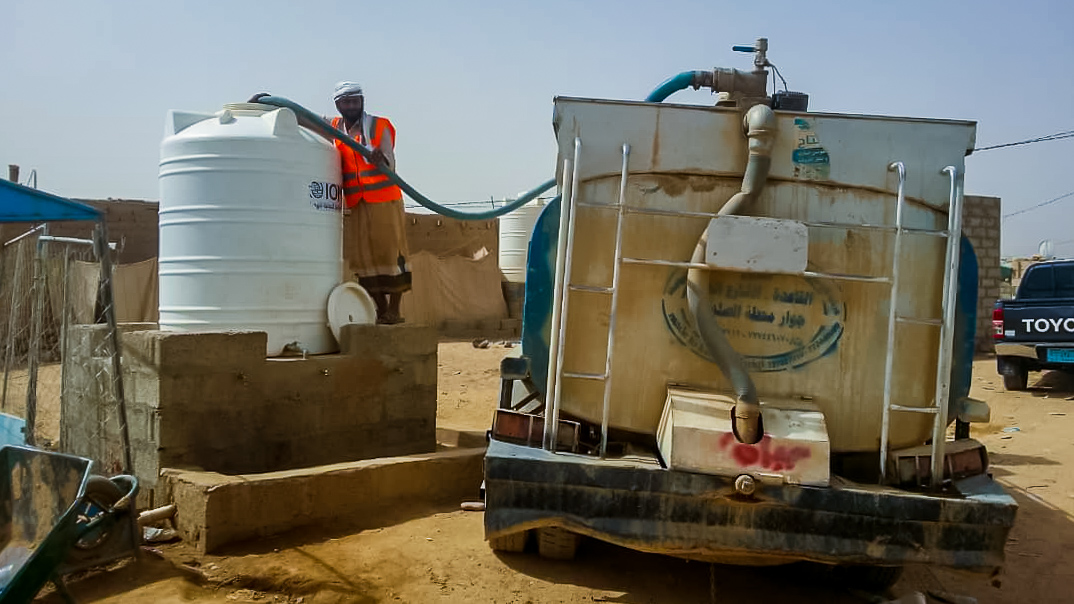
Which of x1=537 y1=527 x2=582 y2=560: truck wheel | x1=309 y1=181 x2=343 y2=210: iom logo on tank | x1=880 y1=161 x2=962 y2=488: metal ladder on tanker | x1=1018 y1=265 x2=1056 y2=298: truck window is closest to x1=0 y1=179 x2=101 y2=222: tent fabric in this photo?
x1=309 y1=181 x2=343 y2=210: iom logo on tank

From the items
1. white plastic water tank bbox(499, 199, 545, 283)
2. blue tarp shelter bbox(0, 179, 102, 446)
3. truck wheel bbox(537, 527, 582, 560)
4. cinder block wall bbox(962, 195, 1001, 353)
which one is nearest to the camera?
truck wheel bbox(537, 527, 582, 560)

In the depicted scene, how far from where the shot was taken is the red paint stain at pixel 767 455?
349 centimetres

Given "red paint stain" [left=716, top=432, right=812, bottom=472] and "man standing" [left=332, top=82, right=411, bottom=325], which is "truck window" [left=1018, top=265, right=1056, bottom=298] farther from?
"red paint stain" [left=716, top=432, right=812, bottom=472]

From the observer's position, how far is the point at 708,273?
12.8 feet

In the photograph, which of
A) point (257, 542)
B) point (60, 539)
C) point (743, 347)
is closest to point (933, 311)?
point (743, 347)

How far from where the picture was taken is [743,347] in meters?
4.01

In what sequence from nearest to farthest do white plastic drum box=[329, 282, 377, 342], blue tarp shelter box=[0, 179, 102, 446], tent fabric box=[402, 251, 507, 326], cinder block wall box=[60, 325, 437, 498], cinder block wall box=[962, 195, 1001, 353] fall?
blue tarp shelter box=[0, 179, 102, 446] < cinder block wall box=[60, 325, 437, 498] < white plastic drum box=[329, 282, 377, 342] < cinder block wall box=[962, 195, 1001, 353] < tent fabric box=[402, 251, 507, 326]

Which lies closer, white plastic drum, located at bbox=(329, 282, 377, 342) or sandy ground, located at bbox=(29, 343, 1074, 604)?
sandy ground, located at bbox=(29, 343, 1074, 604)

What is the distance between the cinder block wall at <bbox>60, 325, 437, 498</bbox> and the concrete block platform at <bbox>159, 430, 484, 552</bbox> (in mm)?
441

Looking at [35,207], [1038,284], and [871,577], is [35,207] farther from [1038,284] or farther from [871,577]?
[1038,284]

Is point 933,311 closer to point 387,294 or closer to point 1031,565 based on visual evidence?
point 1031,565

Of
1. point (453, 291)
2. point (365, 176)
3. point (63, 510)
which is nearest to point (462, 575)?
point (63, 510)

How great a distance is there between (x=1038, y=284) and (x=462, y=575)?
11.2 meters

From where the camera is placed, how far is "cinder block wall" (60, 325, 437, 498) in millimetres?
5023
